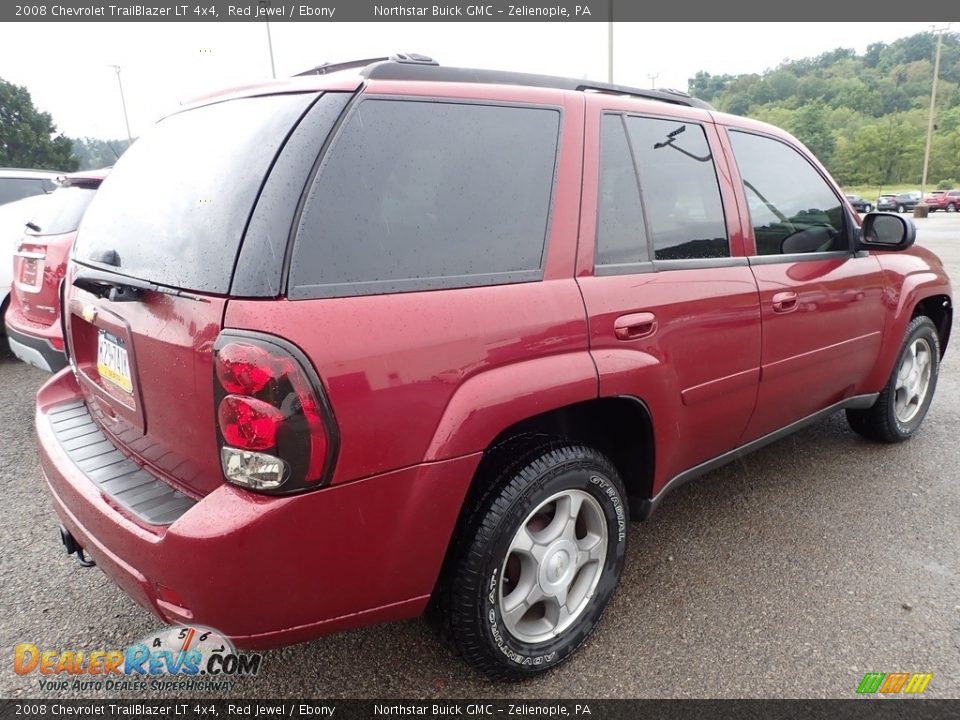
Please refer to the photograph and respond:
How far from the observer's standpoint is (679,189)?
246 cm

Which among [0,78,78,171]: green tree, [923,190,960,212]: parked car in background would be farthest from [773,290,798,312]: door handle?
[923,190,960,212]: parked car in background

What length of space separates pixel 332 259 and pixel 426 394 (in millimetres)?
408

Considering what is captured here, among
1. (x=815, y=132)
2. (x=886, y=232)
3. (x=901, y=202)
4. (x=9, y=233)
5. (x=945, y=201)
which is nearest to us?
(x=886, y=232)

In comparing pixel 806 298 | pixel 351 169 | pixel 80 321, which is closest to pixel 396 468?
pixel 351 169

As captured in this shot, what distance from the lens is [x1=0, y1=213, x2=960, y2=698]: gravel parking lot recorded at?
82.2 inches

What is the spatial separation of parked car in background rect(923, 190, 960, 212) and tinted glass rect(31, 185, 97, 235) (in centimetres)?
4851

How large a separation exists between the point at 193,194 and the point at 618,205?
1344mm

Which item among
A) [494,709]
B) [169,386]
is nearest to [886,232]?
[494,709]

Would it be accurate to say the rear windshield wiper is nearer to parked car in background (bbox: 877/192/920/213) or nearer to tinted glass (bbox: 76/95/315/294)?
tinted glass (bbox: 76/95/315/294)

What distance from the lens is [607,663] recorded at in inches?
85.5

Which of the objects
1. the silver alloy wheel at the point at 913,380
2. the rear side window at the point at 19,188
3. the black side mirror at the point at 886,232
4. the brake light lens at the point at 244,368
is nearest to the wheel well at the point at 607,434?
the brake light lens at the point at 244,368

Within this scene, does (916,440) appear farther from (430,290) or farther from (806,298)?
(430,290)

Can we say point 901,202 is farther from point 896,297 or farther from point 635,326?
point 635,326
